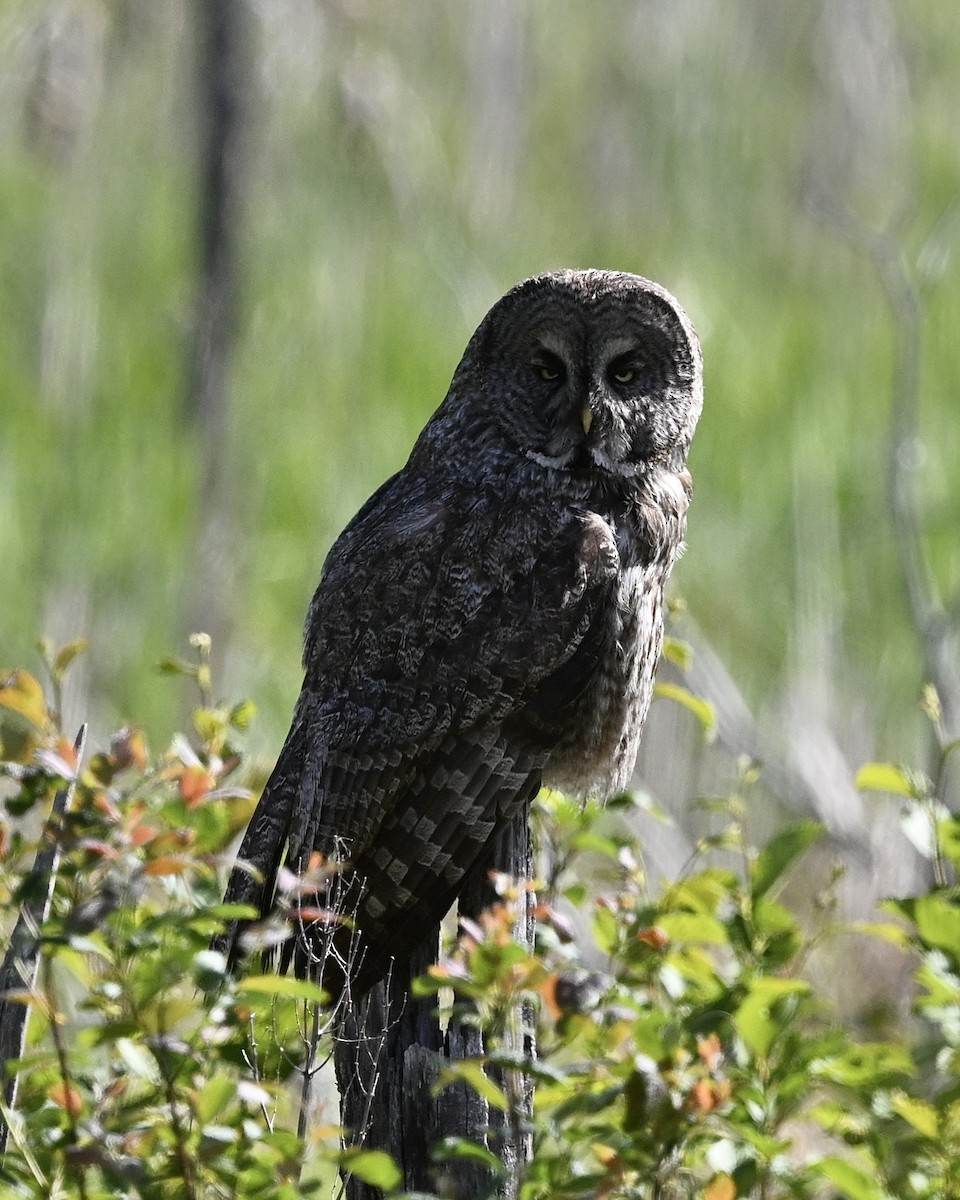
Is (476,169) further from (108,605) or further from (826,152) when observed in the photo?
(108,605)

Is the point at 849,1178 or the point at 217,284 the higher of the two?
the point at 217,284

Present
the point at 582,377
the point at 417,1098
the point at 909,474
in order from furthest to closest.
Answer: the point at 909,474, the point at 582,377, the point at 417,1098

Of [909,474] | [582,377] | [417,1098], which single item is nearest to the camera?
[417,1098]

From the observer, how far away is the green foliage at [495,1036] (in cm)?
163

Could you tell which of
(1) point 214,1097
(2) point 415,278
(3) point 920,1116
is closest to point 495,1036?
(1) point 214,1097

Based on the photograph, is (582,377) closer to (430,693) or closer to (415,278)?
(430,693)

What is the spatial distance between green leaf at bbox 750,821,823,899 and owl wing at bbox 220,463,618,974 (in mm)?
605

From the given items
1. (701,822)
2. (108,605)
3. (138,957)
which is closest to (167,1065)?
(138,957)

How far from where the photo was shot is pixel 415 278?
7.99m

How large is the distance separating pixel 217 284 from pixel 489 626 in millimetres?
4231

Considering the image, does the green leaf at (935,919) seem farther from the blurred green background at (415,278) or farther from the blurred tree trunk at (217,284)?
the blurred tree trunk at (217,284)

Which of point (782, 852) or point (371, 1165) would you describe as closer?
point (371, 1165)

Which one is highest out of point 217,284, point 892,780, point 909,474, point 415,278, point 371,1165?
point 415,278

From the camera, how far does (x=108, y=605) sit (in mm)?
5973
